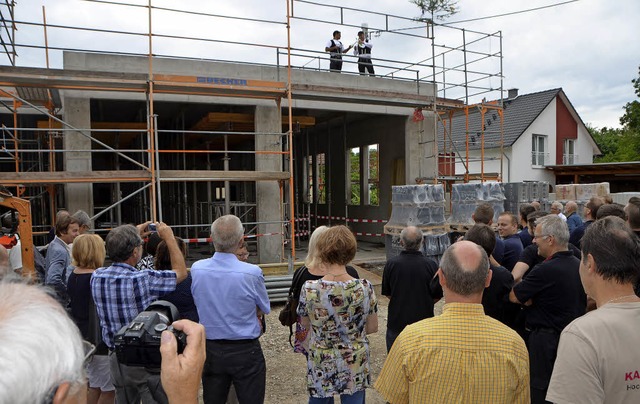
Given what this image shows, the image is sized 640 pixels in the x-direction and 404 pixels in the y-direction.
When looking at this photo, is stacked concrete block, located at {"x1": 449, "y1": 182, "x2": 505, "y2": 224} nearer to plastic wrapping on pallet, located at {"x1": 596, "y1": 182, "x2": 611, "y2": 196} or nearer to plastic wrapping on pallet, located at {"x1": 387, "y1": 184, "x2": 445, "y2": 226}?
plastic wrapping on pallet, located at {"x1": 387, "y1": 184, "x2": 445, "y2": 226}

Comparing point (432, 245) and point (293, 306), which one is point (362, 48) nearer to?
point (432, 245)

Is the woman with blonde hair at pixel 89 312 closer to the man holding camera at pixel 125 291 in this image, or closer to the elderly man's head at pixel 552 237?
the man holding camera at pixel 125 291

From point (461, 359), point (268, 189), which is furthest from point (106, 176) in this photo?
point (461, 359)

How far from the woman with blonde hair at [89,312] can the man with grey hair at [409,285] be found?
2316 millimetres

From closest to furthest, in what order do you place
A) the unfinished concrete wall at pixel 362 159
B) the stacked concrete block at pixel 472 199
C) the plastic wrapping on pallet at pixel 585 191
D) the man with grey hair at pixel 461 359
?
the man with grey hair at pixel 461 359
the stacked concrete block at pixel 472 199
the plastic wrapping on pallet at pixel 585 191
the unfinished concrete wall at pixel 362 159

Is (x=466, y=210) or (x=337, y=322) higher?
(x=466, y=210)

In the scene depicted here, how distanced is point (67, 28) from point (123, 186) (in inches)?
406

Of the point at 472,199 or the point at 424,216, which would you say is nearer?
the point at 424,216

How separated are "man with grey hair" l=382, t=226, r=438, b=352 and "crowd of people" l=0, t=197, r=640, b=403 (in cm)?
1

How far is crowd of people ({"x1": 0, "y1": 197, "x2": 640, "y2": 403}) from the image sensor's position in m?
1.15

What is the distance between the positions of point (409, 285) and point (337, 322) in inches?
45.3

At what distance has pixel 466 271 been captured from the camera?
191cm

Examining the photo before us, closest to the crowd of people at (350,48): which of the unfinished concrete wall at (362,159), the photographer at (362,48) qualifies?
the photographer at (362,48)

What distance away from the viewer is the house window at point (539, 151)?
23.9 m
